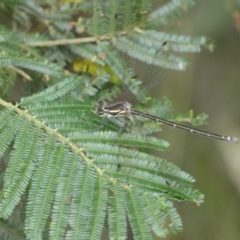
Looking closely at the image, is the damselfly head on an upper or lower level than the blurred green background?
lower

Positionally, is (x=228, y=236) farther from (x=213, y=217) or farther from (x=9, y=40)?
(x=9, y=40)

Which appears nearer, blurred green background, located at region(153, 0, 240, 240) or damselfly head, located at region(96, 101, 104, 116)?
damselfly head, located at region(96, 101, 104, 116)

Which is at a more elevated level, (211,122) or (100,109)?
(211,122)

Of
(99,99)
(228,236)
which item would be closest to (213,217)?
(228,236)

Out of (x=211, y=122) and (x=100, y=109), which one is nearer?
(x=100, y=109)

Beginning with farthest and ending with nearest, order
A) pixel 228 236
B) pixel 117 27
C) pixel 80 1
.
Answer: pixel 228 236
pixel 80 1
pixel 117 27

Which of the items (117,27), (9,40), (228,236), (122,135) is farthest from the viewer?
(228,236)

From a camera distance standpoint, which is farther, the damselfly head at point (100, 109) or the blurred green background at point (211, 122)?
the blurred green background at point (211, 122)

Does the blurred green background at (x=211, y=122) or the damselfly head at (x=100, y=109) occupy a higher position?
the blurred green background at (x=211, y=122)
